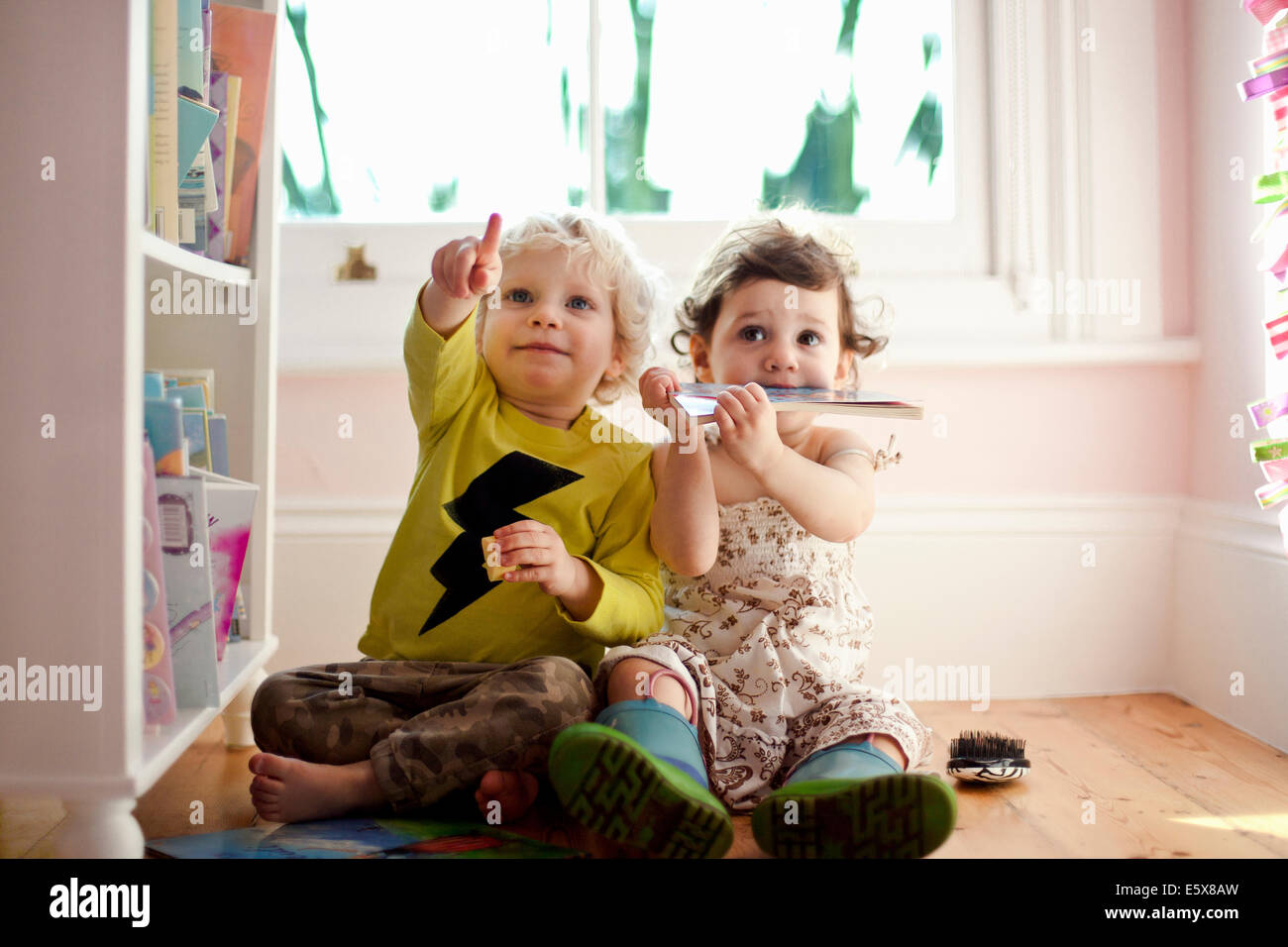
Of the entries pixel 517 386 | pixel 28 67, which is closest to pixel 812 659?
pixel 517 386

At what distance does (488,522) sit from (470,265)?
0.88 ft

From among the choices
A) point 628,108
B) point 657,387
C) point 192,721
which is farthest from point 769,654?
point 628,108

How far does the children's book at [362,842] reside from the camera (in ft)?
2.70

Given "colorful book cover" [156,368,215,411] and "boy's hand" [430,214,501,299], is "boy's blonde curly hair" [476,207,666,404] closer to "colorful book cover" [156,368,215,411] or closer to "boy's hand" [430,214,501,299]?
"boy's hand" [430,214,501,299]

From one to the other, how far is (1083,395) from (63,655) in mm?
1261

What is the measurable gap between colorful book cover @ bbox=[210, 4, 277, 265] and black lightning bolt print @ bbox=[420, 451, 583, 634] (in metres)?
0.38

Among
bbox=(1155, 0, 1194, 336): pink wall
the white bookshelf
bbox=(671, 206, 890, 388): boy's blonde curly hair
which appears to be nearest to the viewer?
the white bookshelf

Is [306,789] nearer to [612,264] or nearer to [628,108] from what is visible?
[612,264]

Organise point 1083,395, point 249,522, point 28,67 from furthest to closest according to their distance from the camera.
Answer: point 1083,395 → point 249,522 → point 28,67

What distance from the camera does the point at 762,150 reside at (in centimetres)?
156

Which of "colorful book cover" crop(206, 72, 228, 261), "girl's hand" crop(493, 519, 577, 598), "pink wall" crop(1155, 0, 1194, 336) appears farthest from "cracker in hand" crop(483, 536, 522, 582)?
"pink wall" crop(1155, 0, 1194, 336)

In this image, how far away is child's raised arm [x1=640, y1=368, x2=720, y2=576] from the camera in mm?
1061
